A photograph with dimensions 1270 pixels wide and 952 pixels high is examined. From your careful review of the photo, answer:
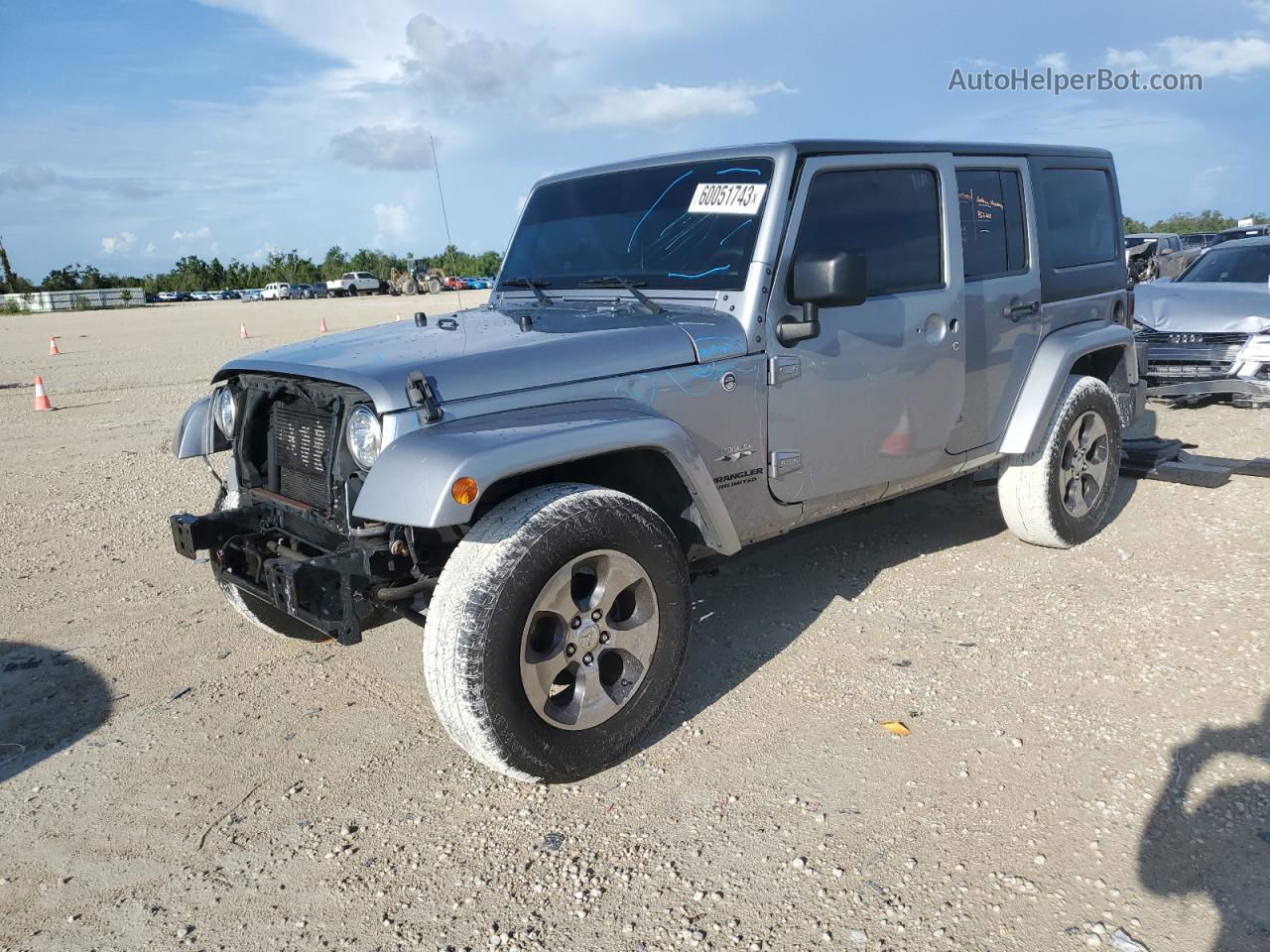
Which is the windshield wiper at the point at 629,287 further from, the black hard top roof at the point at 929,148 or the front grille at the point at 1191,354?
the front grille at the point at 1191,354

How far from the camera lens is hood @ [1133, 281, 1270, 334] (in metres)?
8.54

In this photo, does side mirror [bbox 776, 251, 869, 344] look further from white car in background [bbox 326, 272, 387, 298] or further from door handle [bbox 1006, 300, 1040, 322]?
white car in background [bbox 326, 272, 387, 298]

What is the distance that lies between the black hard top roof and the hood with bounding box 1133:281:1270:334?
4211 millimetres

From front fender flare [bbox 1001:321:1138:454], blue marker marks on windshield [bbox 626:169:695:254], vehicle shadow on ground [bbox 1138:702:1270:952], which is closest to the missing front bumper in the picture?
blue marker marks on windshield [bbox 626:169:695:254]

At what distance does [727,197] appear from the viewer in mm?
3625

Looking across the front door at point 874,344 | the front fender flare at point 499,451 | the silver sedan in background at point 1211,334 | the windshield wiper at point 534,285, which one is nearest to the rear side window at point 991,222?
the front door at point 874,344

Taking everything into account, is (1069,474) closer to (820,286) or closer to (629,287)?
(820,286)

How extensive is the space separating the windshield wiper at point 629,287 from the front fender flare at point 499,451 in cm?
59

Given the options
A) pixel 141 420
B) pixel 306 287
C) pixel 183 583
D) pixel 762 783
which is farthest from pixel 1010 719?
pixel 306 287

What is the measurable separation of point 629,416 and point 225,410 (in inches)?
68.0

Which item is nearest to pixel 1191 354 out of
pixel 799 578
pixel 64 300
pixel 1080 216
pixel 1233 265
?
pixel 1233 265

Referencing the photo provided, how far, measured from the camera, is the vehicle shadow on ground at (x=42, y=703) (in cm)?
336

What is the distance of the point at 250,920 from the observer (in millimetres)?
2486

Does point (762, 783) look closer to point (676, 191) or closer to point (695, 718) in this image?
point (695, 718)
